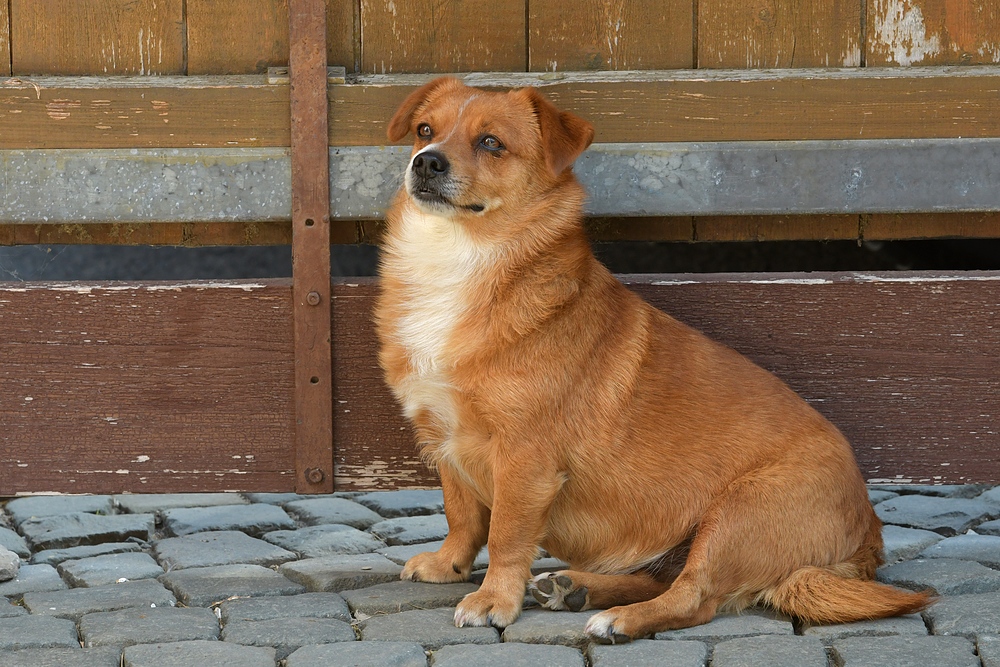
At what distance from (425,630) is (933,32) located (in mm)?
2412

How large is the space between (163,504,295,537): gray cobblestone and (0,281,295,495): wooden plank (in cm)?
54

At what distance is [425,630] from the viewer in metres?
2.90

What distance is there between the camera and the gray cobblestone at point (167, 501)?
14.9ft

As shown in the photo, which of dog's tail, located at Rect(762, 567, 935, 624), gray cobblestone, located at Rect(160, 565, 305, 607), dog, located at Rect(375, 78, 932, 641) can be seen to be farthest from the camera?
gray cobblestone, located at Rect(160, 565, 305, 607)

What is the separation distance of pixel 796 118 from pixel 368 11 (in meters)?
1.38

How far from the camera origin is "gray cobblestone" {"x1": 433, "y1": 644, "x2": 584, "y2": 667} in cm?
265

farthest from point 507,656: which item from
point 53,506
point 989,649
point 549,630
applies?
point 53,506

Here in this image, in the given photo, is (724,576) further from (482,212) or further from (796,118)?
(796,118)

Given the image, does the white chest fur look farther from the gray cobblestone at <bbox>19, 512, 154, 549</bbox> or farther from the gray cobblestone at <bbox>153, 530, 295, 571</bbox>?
the gray cobblestone at <bbox>19, 512, 154, 549</bbox>

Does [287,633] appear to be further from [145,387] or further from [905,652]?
[905,652]

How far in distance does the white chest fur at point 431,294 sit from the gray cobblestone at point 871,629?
1.11m

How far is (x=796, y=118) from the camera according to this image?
3547 mm

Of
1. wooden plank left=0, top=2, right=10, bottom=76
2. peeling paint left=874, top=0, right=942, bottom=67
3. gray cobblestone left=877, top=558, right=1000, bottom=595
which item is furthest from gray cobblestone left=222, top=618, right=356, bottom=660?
peeling paint left=874, top=0, right=942, bottom=67

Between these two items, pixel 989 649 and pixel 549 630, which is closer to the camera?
pixel 989 649
